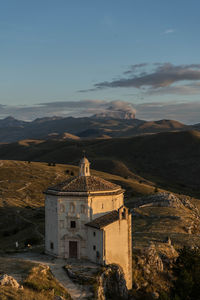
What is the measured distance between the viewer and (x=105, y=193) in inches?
1811

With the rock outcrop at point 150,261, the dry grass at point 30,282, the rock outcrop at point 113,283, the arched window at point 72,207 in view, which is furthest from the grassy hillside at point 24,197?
the rock outcrop at point 113,283

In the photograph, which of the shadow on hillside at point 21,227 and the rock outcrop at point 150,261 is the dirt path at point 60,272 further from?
the shadow on hillside at point 21,227

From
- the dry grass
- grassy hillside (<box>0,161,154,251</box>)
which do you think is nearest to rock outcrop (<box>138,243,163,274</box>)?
the dry grass

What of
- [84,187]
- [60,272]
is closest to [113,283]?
[60,272]

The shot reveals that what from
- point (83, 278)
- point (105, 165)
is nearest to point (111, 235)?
point (83, 278)

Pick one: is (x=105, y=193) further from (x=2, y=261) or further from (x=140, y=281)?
(x=2, y=261)

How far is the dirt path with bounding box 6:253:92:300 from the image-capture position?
36.8 m

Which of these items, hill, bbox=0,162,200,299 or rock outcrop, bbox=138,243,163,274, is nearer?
hill, bbox=0,162,200,299

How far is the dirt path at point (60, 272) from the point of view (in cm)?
3684

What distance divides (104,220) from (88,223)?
220cm

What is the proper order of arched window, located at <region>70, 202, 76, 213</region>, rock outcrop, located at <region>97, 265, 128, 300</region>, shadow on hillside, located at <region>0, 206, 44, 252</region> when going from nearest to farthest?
rock outcrop, located at <region>97, 265, 128, 300</region> < arched window, located at <region>70, 202, 76, 213</region> < shadow on hillside, located at <region>0, 206, 44, 252</region>

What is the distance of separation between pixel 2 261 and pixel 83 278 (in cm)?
1059

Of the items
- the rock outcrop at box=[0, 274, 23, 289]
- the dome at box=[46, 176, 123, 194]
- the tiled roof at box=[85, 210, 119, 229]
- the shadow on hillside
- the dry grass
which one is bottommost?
the shadow on hillside

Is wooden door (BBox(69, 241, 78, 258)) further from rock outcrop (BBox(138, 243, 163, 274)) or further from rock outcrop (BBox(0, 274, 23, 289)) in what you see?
rock outcrop (BBox(0, 274, 23, 289))
